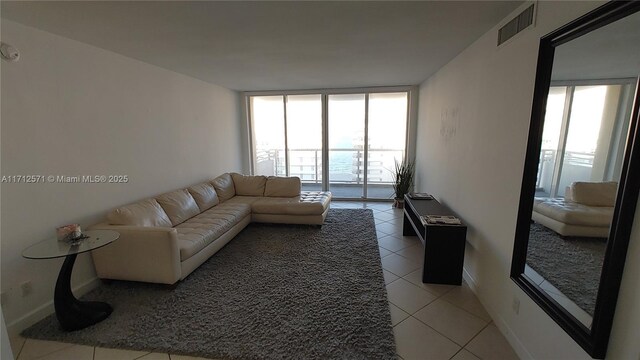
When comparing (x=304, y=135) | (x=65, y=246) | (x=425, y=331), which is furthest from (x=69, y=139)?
(x=304, y=135)

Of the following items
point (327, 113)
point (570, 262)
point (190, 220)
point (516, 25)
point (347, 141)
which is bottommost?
point (190, 220)

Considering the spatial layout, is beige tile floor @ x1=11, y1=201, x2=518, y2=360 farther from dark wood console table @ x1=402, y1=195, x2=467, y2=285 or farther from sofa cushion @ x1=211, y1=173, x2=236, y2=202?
sofa cushion @ x1=211, y1=173, x2=236, y2=202

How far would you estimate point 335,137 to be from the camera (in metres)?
5.96

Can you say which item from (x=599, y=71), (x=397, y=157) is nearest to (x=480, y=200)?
(x=599, y=71)

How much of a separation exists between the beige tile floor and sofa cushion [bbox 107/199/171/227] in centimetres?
104

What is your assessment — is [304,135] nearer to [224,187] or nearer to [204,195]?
[224,187]

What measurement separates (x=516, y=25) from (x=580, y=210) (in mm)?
1350

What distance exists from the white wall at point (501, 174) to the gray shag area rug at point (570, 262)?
0.48 ft

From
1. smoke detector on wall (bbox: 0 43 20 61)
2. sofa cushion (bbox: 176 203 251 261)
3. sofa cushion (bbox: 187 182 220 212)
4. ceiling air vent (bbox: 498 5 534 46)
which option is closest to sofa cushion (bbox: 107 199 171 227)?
sofa cushion (bbox: 176 203 251 261)

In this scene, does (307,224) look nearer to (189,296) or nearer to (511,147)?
(189,296)

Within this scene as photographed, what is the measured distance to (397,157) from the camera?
596 cm

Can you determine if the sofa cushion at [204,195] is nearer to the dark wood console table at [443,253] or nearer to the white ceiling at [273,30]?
the white ceiling at [273,30]

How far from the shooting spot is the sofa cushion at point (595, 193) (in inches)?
46.6

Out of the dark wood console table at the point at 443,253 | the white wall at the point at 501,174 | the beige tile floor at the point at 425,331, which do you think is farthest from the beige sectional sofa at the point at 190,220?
the white wall at the point at 501,174
